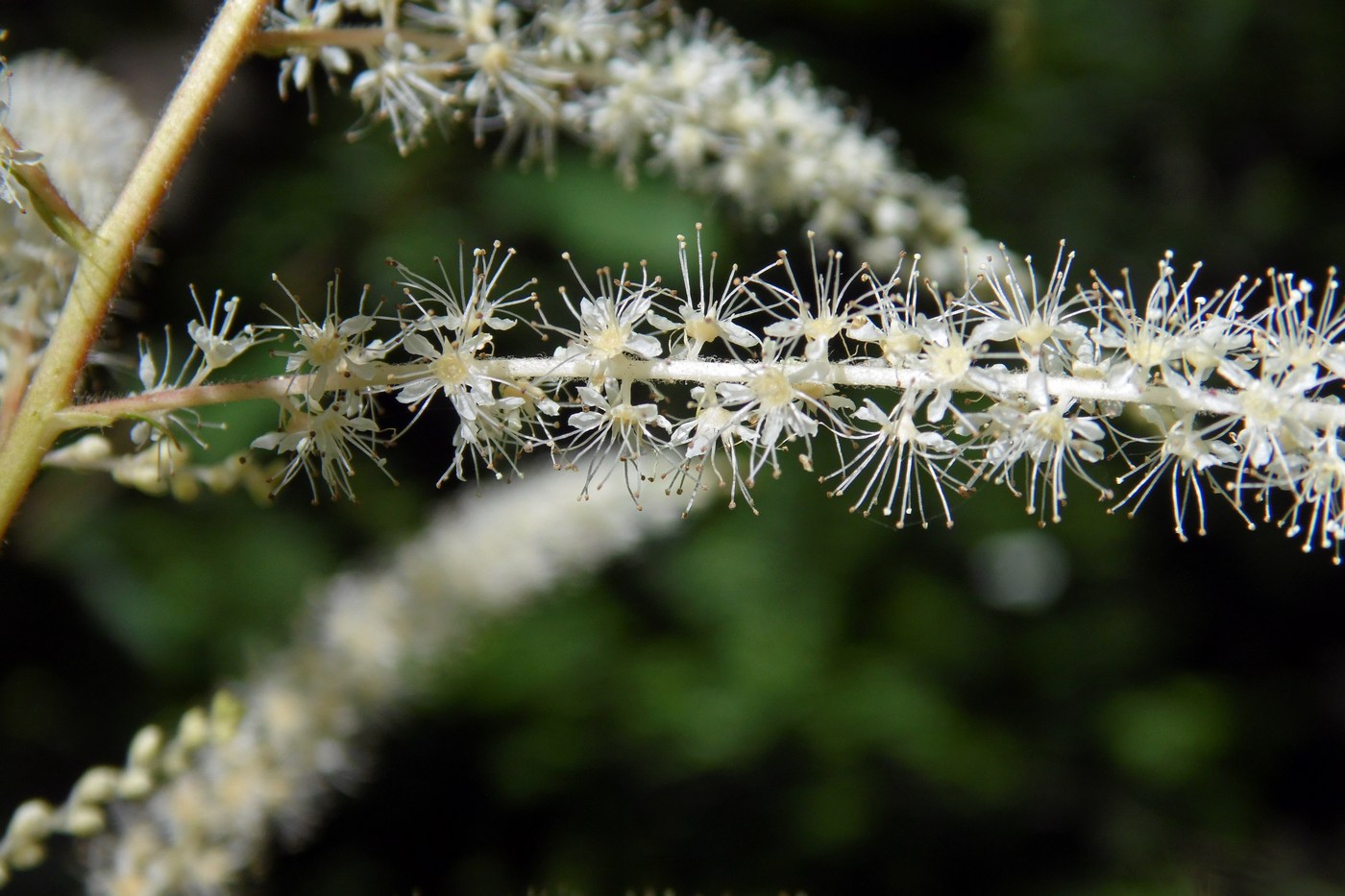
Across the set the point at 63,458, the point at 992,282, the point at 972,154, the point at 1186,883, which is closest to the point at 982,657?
the point at 972,154

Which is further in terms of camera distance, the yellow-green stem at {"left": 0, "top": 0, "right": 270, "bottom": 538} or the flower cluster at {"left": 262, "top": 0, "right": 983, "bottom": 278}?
the flower cluster at {"left": 262, "top": 0, "right": 983, "bottom": 278}

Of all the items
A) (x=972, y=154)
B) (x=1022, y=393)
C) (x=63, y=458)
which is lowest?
(x=63, y=458)

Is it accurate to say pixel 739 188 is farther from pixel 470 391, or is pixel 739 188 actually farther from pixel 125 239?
pixel 125 239

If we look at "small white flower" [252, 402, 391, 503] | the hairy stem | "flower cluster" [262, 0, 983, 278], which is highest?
"flower cluster" [262, 0, 983, 278]

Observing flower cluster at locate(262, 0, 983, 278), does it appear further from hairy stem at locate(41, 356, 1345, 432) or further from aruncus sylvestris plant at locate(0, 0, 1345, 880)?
hairy stem at locate(41, 356, 1345, 432)

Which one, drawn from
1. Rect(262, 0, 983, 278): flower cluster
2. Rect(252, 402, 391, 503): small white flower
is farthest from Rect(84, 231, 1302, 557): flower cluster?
Rect(262, 0, 983, 278): flower cluster

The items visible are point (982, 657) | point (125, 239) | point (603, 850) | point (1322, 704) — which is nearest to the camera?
point (125, 239)

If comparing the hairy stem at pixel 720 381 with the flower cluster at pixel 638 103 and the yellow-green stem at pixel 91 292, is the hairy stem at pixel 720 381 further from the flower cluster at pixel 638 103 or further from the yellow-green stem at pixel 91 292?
the flower cluster at pixel 638 103
